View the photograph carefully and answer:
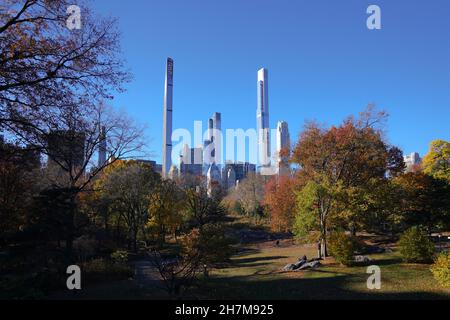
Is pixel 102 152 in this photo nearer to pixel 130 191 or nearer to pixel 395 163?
pixel 130 191

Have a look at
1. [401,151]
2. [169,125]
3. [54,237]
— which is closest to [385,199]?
[401,151]

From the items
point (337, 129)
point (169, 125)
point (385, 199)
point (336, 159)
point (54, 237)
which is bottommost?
point (54, 237)

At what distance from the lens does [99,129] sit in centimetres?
2416

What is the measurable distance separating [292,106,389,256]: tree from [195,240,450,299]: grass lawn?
4.74 metres

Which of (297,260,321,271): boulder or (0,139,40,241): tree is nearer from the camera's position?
(0,139,40,241): tree

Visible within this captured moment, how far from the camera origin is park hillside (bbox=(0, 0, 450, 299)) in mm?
10367

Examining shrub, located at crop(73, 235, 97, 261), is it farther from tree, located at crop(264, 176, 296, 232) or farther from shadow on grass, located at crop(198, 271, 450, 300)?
tree, located at crop(264, 176, 296, 232)

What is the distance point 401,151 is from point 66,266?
1567 inches

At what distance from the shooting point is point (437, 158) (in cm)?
4384

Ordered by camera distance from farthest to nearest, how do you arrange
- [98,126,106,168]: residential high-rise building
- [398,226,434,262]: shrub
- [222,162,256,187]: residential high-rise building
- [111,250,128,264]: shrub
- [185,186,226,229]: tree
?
[222,162,256,187]: residential high-rise building < [185,186,226,229]: tree < [98,126,106,168]: residential high-rise building < [111,250,128,264]: shrub < [398,226,434,262]: shrub

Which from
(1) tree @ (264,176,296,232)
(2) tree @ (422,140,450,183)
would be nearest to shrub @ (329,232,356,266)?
(1) tree @ (264,176,296,232)

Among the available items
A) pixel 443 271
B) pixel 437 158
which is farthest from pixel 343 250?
pixel 437 158

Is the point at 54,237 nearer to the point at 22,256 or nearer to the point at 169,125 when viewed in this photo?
the point at 22,256

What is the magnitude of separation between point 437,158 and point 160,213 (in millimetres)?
32520
